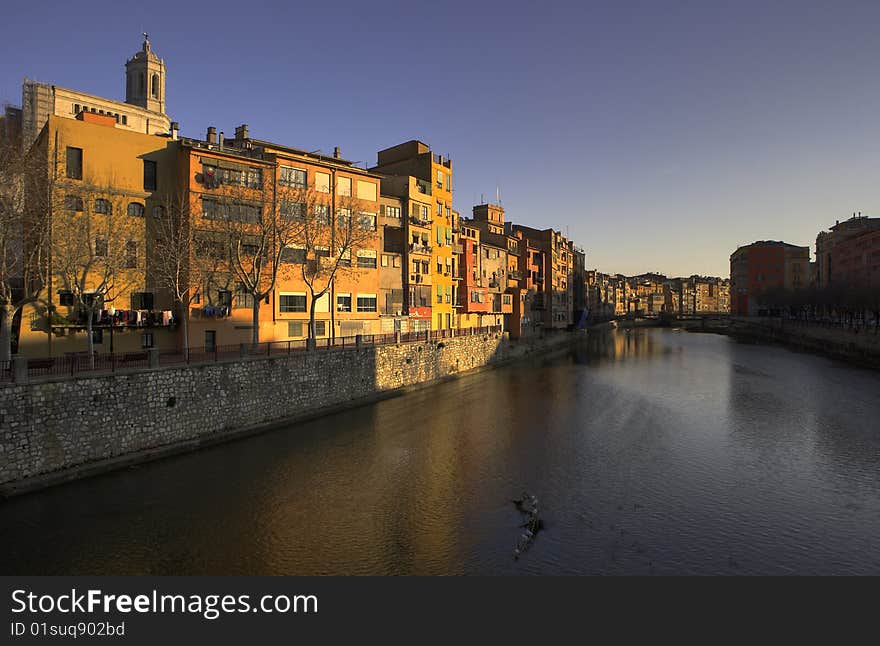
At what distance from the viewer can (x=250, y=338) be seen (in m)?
40.8

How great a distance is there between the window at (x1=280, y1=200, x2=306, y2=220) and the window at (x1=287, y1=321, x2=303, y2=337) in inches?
357

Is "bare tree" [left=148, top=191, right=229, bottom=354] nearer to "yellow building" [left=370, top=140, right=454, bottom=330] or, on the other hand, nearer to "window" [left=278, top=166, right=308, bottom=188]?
"window" [left=278, top=166, right=308, bottom=188]

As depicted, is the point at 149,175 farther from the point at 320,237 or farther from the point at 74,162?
the point at 320,237

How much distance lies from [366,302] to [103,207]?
23.2 metres

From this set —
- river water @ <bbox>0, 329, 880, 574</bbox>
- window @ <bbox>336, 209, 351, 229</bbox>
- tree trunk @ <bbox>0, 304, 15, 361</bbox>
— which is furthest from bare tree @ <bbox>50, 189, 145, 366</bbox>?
window @ <bbox>336, 209, 351, 229</bbox>

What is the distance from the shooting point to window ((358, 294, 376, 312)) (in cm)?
4925

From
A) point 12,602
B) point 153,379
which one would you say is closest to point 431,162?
point 153,379

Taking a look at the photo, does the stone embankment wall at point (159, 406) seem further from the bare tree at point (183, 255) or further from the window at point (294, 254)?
the window at point (294, 254)

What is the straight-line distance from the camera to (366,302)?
49.9 m

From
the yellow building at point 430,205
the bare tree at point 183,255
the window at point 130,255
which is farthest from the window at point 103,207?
the yellow building at point 430,205

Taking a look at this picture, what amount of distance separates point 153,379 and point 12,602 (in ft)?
43.2

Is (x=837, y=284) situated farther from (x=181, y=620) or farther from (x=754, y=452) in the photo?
(x=181, y=620)

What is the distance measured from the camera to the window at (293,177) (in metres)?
42.7

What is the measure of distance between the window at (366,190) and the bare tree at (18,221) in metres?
24.9
